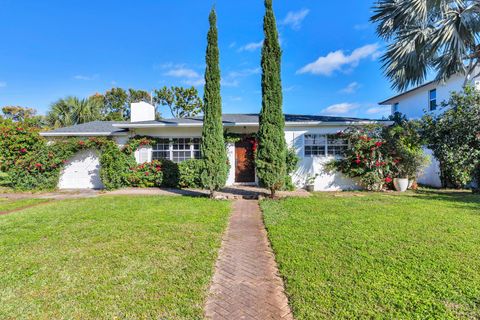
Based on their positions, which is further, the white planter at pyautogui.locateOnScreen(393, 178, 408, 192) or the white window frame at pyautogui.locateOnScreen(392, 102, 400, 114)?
the white window frame at pyautogui.locateOnScreen(392, 102, 400, 114)

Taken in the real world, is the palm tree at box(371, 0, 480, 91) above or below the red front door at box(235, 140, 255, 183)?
above

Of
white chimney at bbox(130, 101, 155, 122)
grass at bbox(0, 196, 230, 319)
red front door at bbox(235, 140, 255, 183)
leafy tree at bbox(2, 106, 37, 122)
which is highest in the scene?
leafy tree at bbox(2, 106, 37, 122)

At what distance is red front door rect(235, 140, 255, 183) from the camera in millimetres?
11820

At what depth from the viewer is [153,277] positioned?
3193 millimetres

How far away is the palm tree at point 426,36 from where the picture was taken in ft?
30.5

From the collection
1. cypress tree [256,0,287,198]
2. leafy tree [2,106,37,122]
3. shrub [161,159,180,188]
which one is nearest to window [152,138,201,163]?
shrub [161,159,180,188]

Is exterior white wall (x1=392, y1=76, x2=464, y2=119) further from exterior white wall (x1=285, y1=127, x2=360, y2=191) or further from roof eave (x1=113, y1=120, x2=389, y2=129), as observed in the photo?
exterior white wall (x1=285, y1=127, x2=360, y2=191)

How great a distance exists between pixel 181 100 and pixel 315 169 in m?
28.0

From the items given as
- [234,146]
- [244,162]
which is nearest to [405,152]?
[244,162]

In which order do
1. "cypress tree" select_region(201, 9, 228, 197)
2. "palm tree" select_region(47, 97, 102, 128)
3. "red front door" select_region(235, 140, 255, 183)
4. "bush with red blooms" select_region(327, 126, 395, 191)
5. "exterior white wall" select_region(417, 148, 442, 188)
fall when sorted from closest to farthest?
1. "cypress tree" select_region(201, 9, 228, 197)
2. "bush with red blooms" select_region(327, 126, 395, 191)
3. "exterior white wall" select_region(417, 148, 442, 188)
4. "red front door" select_region(235, 140, 255, 183)
5. "palm tree" select_region(47, 97, 102, 128)

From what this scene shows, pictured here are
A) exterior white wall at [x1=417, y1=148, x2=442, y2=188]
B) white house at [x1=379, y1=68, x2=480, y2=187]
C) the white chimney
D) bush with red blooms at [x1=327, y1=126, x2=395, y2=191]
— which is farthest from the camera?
the white chimney

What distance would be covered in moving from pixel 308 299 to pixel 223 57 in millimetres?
8688

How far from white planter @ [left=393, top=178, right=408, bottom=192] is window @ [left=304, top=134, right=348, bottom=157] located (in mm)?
2692

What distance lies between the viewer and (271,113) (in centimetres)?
846
